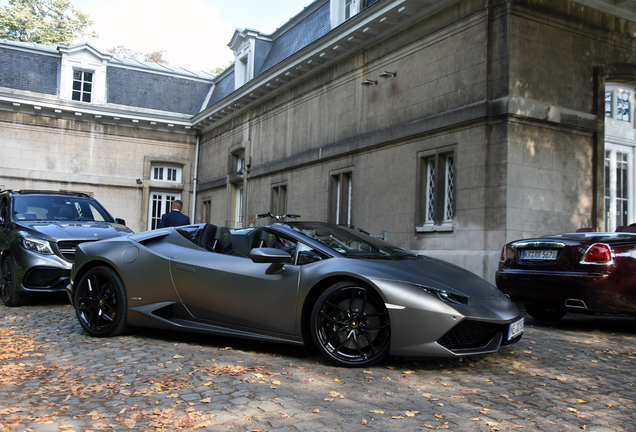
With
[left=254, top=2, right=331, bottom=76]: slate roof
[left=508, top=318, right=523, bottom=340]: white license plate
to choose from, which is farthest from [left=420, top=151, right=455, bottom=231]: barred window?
[left=254, top=2, right=331, bottom=76]: slate roof

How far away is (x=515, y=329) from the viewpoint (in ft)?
14.7

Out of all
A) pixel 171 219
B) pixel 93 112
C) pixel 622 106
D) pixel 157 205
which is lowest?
pixel 171 219

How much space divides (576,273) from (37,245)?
7.19 m

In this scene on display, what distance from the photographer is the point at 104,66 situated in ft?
79.0

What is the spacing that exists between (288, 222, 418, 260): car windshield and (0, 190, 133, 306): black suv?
421 cm

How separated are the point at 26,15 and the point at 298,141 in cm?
2582

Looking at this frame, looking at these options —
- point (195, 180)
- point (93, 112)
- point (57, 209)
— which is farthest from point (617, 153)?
point (93, 112)

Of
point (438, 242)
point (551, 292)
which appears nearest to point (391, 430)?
point (551, 292)

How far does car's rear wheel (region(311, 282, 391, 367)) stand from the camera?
4.33 metres

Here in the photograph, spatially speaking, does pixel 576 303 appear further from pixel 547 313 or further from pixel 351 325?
pixel 351 325

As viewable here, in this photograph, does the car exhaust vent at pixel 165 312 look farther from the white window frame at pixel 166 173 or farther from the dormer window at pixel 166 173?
the dormer window at pixel 166 173

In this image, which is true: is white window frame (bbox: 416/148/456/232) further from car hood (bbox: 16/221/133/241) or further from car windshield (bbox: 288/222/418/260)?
car hood (bbox: 16/221/133/241)

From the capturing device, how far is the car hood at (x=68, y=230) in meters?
7.98

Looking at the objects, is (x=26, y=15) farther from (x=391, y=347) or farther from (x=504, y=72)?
(x=391, y=347)
